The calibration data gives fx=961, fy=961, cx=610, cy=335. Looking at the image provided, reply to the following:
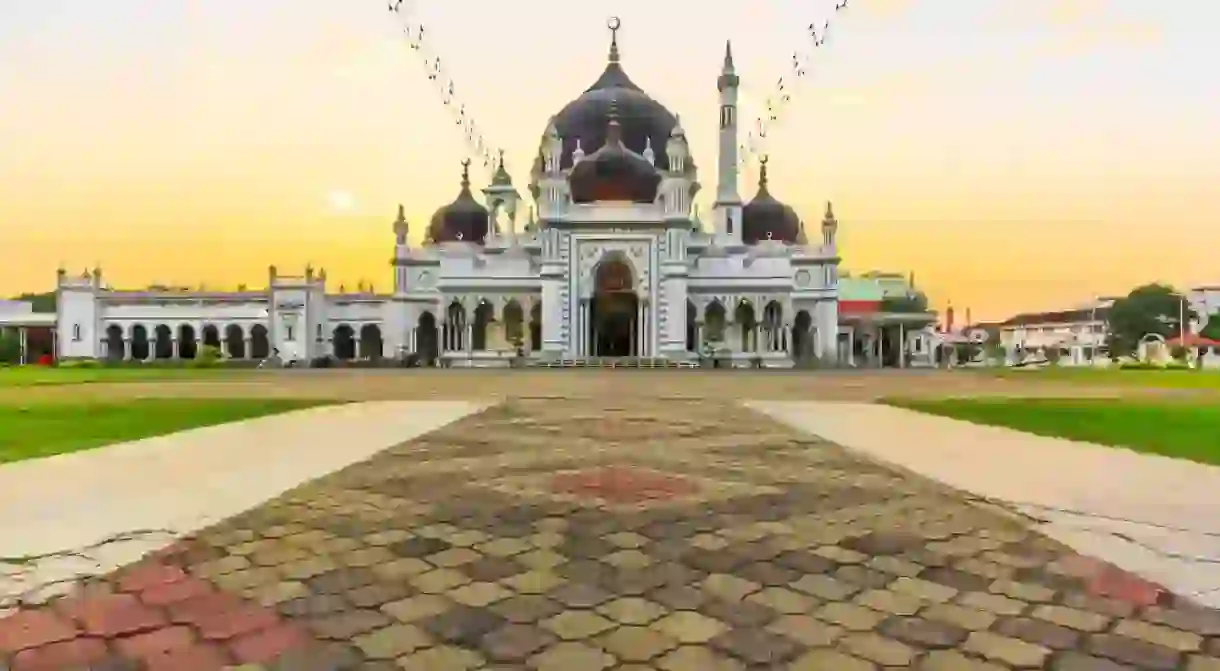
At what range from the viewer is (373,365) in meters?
54.0

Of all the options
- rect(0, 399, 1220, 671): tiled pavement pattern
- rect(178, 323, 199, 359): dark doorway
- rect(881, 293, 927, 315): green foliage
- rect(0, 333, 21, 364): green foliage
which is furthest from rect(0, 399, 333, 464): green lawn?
rect(881, 293, 927, 315): green foliage

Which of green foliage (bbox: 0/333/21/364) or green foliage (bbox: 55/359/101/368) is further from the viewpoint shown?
green foliage (bbox: 0/333/21/364)

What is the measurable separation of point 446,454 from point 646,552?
4888 mm

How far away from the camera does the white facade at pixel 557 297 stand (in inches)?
2127

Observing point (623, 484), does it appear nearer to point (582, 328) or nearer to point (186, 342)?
point (582, 328)

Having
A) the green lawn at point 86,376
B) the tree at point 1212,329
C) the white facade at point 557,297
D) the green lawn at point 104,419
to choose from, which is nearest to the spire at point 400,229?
the white facade at point 557,297

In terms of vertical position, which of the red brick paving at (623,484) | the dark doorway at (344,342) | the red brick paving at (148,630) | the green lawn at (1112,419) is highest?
the dark doorway at (344,342)

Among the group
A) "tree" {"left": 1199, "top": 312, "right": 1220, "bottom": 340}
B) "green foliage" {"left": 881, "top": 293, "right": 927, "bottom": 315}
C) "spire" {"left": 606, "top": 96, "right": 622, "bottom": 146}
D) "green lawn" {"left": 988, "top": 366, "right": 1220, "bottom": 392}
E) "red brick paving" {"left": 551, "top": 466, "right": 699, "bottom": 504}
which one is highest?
"spire" {"left": 606, "top": 96, "right": 622, "bottom": 146}

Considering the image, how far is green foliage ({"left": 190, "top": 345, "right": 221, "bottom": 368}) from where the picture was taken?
50103 mm

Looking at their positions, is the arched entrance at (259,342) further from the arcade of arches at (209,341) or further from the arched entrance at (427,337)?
the arched entrance at (427,337)

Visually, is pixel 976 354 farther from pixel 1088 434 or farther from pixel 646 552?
pixel 646 552

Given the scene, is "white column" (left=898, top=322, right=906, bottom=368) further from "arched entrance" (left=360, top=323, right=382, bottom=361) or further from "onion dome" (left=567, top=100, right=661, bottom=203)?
"arched entrance" (left=360, top=323, right=382, bottom=361)

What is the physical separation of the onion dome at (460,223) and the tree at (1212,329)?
6323 centimetres

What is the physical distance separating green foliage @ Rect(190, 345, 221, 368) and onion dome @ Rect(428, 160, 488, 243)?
1570 centimetres
